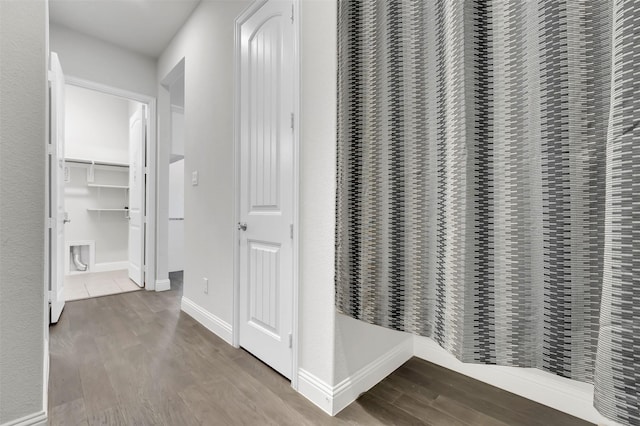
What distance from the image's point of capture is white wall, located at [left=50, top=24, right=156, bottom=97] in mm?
2947

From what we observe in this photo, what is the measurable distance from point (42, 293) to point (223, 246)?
108cm

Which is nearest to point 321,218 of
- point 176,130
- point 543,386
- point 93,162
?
point 543,386

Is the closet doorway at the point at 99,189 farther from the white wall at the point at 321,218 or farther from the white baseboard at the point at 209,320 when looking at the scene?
the white wall at the point at 321,218

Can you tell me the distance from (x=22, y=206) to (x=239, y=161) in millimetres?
1137

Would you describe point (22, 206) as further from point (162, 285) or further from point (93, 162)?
point (93, 162)

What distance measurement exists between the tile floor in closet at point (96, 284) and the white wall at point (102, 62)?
239cm

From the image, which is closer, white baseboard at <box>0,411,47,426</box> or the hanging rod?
white baseboard at <box>0,411,47,426</box>

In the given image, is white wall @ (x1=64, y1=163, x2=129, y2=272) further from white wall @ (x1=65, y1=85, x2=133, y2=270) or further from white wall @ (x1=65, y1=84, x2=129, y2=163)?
white wall @ (x1=65, y1=84, x2=129, y2=163)

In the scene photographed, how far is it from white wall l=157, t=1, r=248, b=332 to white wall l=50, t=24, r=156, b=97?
0.74 m

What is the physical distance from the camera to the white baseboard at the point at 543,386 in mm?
1304

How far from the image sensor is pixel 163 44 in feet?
10.6

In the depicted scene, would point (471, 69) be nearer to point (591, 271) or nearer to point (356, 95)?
point (356, 95)

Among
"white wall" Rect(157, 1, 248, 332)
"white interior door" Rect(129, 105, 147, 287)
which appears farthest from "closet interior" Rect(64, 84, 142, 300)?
"white wall" Rect(157, 1, 248, 332)

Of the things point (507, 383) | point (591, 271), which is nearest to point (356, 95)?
point (591, 271)
